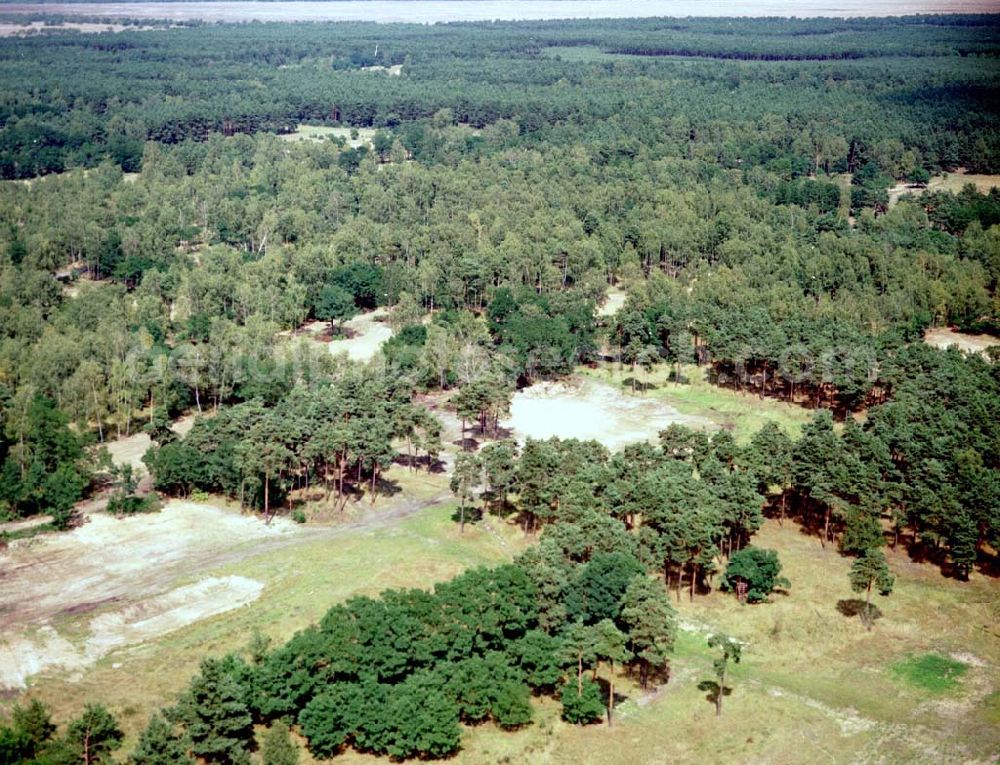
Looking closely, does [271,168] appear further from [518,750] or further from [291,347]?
[518,750]

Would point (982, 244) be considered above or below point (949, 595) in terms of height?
above

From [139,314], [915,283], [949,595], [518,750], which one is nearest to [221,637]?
[518,750]

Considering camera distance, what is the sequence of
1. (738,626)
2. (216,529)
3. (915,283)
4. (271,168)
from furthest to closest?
(271,168), (915,283), (216,529), (738,626)

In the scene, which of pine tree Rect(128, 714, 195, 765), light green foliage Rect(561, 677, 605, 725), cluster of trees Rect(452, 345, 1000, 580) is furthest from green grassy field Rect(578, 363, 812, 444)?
pine tree Rect(128, 714, 195, 765)

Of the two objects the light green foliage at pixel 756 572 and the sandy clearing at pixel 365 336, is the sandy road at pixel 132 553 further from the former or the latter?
the sandy clearing at pixel 365 336

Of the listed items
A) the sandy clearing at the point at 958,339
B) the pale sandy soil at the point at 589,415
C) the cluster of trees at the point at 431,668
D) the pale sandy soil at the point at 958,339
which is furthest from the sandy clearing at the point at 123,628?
the pale sandy soil at the point at 958,339

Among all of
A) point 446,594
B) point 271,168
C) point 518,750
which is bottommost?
point 518,750

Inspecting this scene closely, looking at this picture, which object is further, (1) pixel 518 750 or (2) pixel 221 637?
(2) pixel 221 637
